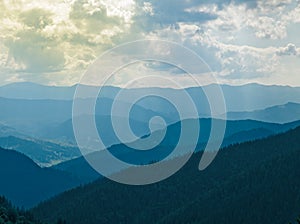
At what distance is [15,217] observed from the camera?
100188 millimetres

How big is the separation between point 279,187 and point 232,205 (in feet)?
73.9

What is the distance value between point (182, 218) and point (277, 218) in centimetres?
3992

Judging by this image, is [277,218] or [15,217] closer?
[15,217]

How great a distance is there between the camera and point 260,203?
620 feet

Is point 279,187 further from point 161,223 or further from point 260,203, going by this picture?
point 161,223

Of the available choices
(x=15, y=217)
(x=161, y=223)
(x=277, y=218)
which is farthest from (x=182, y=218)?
(x=15, y=217)

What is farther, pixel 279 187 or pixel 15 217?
pixel 279 187

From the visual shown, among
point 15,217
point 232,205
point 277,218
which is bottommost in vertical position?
point 15,217

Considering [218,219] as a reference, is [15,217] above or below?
below

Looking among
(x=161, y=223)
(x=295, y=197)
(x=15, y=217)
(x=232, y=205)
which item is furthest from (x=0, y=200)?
(x=295, y=197)

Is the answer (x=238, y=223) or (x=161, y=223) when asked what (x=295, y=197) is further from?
(x=161, y=223)

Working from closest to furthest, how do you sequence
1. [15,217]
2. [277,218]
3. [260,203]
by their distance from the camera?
[15,217]
[277,218]
[260,203]

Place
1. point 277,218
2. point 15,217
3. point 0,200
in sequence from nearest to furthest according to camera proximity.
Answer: point 15,217
point 0,200
point 277,218

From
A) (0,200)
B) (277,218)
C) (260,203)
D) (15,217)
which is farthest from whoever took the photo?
(260,203)
